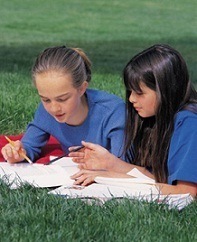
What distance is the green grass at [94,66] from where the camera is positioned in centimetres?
414

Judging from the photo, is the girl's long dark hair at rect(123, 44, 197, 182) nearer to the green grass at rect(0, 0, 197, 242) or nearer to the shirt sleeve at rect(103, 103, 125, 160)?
the shirt sleeve at rect(103, 103, 125, 160)

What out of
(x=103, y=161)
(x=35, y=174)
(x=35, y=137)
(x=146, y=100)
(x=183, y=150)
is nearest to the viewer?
(x=183, y=150)

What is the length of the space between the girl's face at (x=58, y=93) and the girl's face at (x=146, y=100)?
0.41 metres

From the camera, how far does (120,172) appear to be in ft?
16.5

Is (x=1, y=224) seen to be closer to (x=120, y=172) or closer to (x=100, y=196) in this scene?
(x=100, y=196)

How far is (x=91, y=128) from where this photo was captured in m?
5.51

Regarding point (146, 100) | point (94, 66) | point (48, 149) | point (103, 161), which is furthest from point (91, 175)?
point (94, 66)

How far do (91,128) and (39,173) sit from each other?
493 mm

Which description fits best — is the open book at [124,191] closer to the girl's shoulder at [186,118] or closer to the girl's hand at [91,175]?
the girl's hand at [91,175]

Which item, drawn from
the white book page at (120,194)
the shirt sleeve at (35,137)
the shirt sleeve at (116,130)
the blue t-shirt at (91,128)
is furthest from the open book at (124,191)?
the shirt sleeve at (35,137)

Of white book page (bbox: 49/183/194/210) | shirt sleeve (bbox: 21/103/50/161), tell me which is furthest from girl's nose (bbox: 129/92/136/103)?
shirt sleeve (bbox: 21/103/50/161)

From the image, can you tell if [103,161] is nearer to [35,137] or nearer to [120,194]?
[120,194]

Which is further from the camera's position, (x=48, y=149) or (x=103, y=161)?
(x=48, y=149)

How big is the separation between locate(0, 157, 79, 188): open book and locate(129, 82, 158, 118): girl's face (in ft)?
1.84
